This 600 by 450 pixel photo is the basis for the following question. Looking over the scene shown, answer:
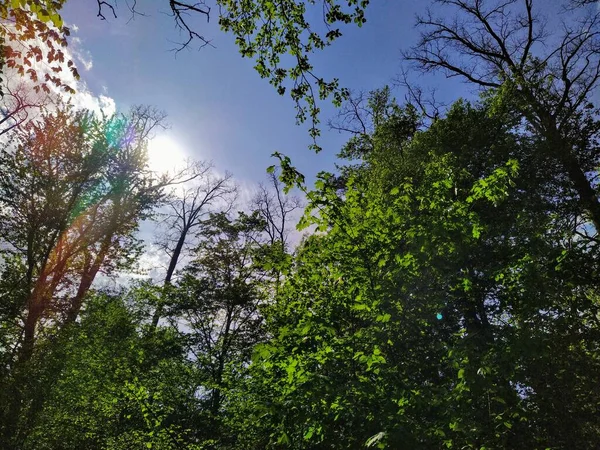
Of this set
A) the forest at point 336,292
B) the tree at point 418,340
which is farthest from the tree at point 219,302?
the tree at point 418,340

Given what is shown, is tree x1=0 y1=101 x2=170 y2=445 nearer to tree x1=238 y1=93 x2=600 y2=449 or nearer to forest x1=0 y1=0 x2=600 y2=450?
forest x1=0 y1=0 x2=600 y2=450

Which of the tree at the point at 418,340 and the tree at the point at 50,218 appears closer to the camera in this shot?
the tree at the point at 418,340

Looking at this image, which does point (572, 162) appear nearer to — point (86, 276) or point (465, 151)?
point (465, 151)

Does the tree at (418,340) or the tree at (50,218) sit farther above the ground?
the tree at (50,218)

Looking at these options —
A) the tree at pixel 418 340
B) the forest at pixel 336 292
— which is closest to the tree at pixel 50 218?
A: the forest at pixel 336 292

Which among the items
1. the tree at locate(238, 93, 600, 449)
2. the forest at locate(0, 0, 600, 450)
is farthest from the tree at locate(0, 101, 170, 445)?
the tree at locate(238, 93, 600, 449)

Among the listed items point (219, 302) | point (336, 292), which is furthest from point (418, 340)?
point (219, 302)

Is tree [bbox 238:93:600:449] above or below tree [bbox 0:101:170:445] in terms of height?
below

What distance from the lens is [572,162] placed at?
1203 centimetres

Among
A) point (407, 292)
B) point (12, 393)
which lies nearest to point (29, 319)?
point (12, 393)

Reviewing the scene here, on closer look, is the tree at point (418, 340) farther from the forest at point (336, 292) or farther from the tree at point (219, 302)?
the tree at point (219, 302)

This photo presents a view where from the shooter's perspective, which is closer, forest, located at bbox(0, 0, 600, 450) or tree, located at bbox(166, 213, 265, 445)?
forest, located at bbox(0, 0, 600, 450)

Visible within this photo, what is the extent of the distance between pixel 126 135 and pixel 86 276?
729cm

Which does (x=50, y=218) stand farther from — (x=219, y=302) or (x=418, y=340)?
(x=418, y=340)
